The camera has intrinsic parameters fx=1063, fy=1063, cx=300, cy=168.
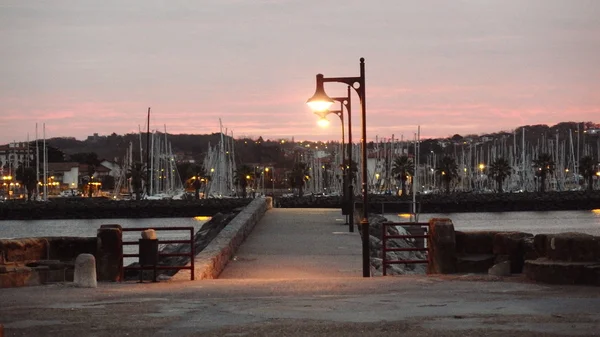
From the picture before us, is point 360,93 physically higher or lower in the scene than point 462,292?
higher

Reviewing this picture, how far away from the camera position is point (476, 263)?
2080 cm

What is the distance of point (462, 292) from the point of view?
16.5 m

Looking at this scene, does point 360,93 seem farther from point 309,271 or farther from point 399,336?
point 399,336

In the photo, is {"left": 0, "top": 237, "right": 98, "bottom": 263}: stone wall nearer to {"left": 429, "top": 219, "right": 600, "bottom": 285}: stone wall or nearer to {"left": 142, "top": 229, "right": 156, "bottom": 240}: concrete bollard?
{"left": 142, "top": 229, "right": 156, "bottom": 240}: concrete bollard

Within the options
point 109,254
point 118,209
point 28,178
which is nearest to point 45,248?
point 109,254

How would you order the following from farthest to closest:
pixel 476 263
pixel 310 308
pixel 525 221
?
1. pixel 525 221
2. pixel 476 263
3. pixel 310 308

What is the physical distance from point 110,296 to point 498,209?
442 ft

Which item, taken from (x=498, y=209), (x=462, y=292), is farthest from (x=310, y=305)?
(x=498, y=209)

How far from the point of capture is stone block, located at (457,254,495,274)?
20703mm

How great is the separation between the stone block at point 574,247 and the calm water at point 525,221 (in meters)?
77.3

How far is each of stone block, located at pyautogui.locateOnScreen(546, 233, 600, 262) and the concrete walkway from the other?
6557mm

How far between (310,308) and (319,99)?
27.5 feet

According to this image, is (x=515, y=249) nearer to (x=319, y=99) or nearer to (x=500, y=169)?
(x=319, y=99)

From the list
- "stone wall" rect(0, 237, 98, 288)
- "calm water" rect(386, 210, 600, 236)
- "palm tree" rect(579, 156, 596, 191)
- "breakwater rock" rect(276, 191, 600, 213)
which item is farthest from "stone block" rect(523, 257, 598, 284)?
"palm tree" rect(579, 156, 596, 191)
